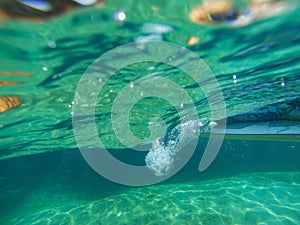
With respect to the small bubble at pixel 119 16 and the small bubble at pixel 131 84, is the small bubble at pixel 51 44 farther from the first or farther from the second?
the small bubble at pixel 131 84

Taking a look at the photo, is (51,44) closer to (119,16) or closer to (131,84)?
(119,16)

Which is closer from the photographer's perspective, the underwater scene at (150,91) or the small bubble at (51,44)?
the underwater scene at (150,91)

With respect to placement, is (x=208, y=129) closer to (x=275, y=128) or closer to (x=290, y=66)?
(x=275, y=128)

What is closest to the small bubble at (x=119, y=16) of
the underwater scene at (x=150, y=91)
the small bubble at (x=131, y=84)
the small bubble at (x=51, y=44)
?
the underwater scene at (x=150, y=91)

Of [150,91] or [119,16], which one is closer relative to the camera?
[119,16]

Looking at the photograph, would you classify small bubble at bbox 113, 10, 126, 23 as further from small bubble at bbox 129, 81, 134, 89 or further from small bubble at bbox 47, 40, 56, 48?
small bubble at bbox 129, 81, 134, 89

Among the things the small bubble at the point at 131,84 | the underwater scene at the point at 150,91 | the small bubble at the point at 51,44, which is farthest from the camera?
the small bubble at the point at 131,84

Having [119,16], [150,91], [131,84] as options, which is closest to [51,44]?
[119,16]

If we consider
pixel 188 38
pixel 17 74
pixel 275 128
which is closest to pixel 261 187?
pixel 275 128
